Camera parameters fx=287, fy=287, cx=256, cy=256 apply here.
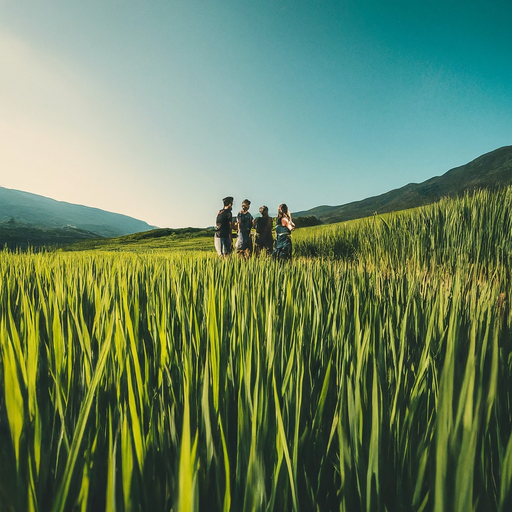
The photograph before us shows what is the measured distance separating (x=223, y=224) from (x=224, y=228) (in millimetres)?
123

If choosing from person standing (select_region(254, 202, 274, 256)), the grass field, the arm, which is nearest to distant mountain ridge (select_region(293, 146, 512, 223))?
person standing (select_region(254, 202, 274, 256))

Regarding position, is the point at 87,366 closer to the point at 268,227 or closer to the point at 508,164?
the point at 268,227

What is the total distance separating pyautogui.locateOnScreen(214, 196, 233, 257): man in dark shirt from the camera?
708 centimetres

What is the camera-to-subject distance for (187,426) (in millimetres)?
296

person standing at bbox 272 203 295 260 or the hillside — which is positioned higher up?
the hillside

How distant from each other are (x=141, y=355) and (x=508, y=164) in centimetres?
17040

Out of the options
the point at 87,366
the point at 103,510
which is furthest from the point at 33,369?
the point at 103,510

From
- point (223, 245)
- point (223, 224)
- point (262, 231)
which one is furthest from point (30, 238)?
point (262, 231)

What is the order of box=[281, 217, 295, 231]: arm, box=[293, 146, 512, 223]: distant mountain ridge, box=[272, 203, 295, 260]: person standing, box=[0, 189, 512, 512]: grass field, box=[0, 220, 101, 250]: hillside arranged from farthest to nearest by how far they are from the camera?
box=[293, 146, 512, 223]: distant mountain ridge, box=[0, 220, 101, 250]: hillside, box=[272, 203, 295, 260]: person standing, box=[281, 217, 295, 231]: arm, box=[0, 189, 512, 512]: grass field

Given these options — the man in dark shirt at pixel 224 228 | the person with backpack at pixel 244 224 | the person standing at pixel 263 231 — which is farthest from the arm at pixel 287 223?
the man in dark shirt at pixel 224 228

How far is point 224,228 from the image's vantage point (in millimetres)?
7336

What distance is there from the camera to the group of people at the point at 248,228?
7.16 meters

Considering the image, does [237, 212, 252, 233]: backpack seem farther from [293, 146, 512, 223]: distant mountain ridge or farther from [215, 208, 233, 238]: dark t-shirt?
[293, 146, 512, 223]: distant mountain ridge

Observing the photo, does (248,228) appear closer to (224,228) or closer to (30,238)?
(224,228)
